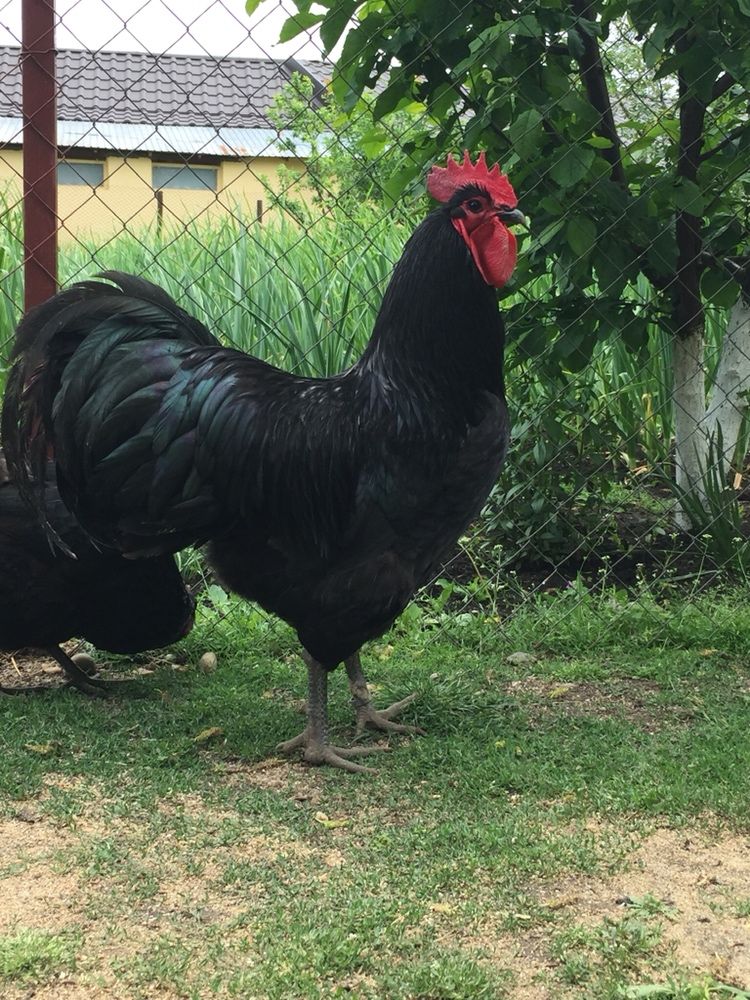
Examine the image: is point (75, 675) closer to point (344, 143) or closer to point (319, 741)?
point (319, 741)

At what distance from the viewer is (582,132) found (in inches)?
167

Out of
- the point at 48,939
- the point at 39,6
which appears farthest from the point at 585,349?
the point at 48,939

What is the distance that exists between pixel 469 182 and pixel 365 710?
1.80 meters

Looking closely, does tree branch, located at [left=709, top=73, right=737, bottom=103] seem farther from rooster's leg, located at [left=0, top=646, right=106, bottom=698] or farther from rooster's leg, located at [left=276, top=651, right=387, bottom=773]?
rooster's leg, located at [left=0, top=646, right=106, bottom=698]

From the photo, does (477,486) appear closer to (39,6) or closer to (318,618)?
(318,618)

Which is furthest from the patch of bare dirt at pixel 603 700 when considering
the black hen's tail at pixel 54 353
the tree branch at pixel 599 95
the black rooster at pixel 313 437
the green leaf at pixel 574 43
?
the green leaf at pixel 574 43

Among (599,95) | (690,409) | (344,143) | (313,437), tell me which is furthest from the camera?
(344,143)

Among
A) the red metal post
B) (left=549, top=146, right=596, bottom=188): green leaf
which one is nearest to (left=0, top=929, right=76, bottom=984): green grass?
the red metal post

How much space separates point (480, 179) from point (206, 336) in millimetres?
1067


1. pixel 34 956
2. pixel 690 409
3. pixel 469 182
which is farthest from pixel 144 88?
pixel 34 956

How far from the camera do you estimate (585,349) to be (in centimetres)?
455

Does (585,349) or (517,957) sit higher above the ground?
(585,349)

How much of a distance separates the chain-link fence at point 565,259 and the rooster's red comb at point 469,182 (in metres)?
0.59

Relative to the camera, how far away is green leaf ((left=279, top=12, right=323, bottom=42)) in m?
3.87
